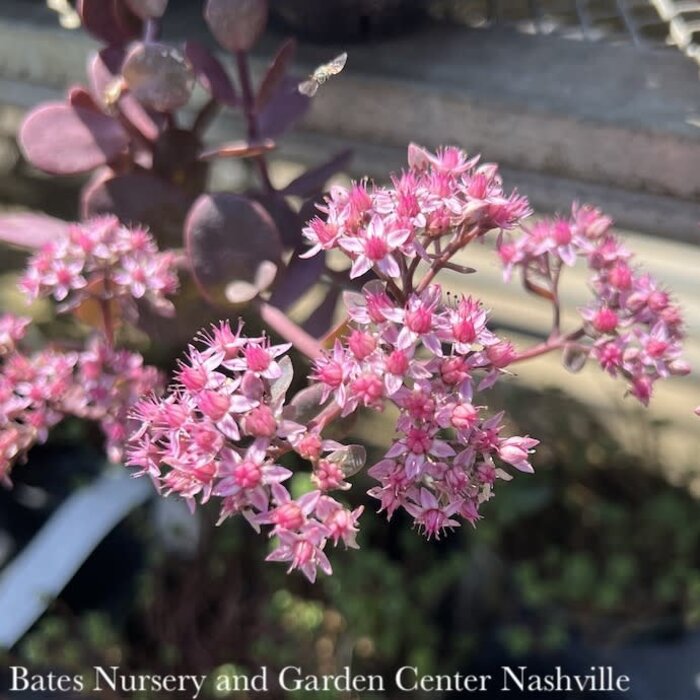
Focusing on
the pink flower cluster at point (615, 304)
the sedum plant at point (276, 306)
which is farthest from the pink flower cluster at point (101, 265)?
the pink flower cluster at point (615, 304)

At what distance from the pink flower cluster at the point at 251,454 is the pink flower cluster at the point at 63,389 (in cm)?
14

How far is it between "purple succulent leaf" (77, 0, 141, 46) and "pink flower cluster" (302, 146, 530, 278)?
0.85ft

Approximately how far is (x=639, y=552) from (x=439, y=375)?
0.64 m

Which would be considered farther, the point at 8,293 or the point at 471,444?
the point at 8,293

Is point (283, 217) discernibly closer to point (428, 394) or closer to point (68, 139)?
point (68, 139)

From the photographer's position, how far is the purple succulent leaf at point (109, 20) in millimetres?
639

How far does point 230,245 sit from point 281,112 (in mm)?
128

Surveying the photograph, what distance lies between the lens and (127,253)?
1.92ft

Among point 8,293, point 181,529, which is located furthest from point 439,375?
point 8,293

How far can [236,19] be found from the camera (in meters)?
0.59

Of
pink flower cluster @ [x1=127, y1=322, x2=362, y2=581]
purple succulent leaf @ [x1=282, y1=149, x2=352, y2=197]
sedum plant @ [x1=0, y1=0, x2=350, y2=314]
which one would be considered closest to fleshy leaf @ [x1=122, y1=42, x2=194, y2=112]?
sedum plant @ [x1=0, y1=0, x2=350, y2=314]

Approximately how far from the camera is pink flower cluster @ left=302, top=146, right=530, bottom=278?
1.48 ft

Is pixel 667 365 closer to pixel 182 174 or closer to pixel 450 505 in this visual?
pixel 450 505

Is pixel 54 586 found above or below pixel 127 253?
below
